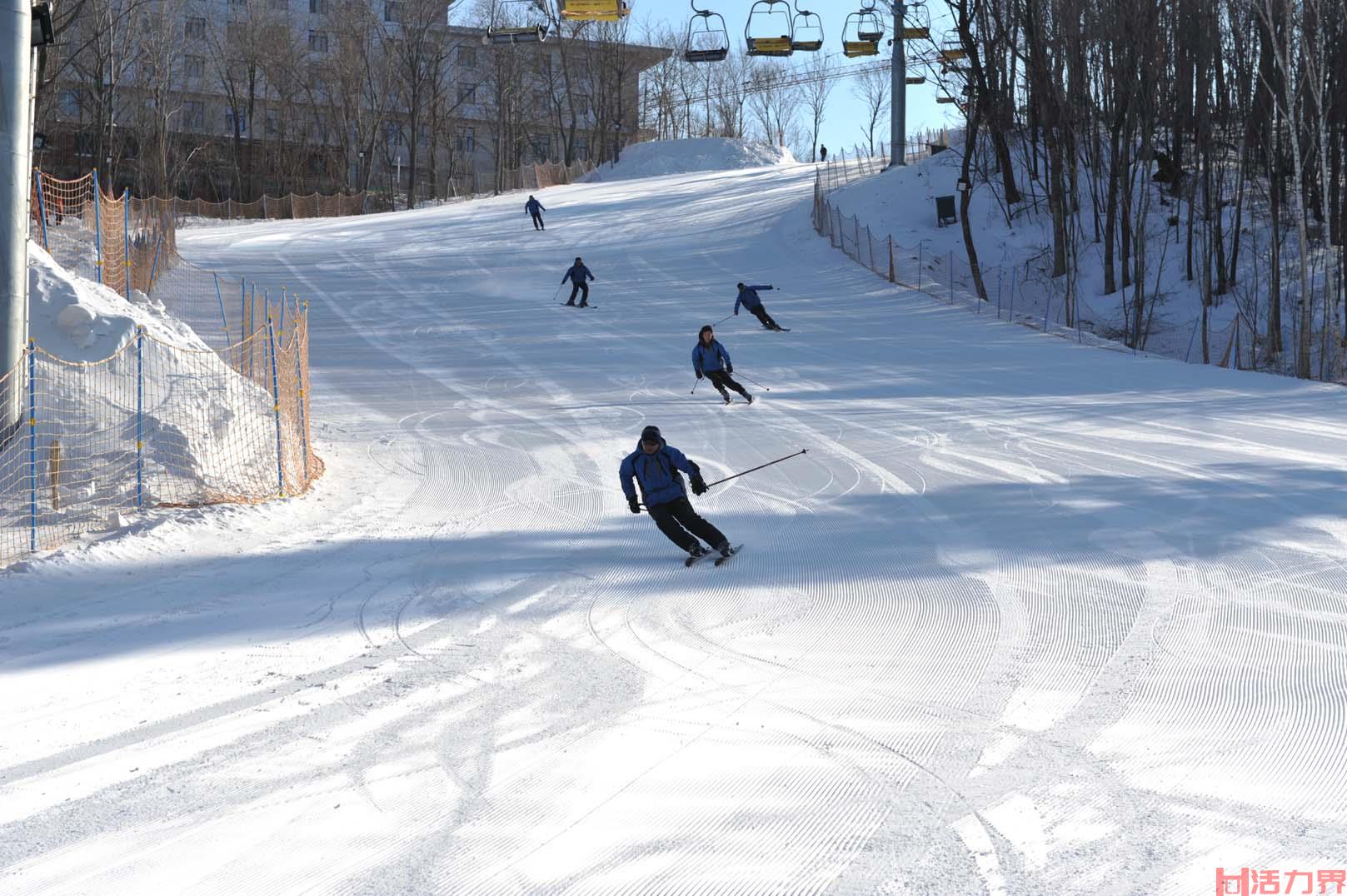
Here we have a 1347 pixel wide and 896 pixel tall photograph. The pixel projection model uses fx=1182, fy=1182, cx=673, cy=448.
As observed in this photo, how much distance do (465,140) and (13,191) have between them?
2828 inches

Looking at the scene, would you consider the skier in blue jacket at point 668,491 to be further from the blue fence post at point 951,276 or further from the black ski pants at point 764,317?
the blue fence post at point 951,276

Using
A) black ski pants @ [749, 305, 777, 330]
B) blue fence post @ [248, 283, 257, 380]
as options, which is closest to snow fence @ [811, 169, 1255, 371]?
black ski pants @ [749, 305, 777, 330]

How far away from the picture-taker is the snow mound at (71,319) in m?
12.6

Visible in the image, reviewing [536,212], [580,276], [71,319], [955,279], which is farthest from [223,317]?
[955,279]

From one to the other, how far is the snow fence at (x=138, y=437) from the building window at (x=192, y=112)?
60836 millimetres

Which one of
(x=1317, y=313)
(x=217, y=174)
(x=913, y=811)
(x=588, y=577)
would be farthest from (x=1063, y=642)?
(x=217, y=174)

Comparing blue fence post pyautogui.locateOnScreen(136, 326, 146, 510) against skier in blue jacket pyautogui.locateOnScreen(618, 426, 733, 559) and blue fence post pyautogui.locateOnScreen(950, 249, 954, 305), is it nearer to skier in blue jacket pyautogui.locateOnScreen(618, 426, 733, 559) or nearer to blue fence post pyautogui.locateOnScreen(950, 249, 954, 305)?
skier in blue jacket pyautogui.locateOnScreen(618, 426, 733, 559)

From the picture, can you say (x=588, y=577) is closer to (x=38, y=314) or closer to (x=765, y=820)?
(x=765, y=820)

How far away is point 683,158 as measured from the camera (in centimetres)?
6969

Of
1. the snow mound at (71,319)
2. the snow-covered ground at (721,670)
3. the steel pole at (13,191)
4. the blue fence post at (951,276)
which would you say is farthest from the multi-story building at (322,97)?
the snow-covered ground at (721,670)

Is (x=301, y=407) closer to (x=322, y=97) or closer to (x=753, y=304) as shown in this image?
(x=753, y=304)

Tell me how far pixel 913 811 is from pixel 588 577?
4.72 meters

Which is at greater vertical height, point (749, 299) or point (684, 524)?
point (749, 299)

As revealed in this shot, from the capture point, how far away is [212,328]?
24.0m
